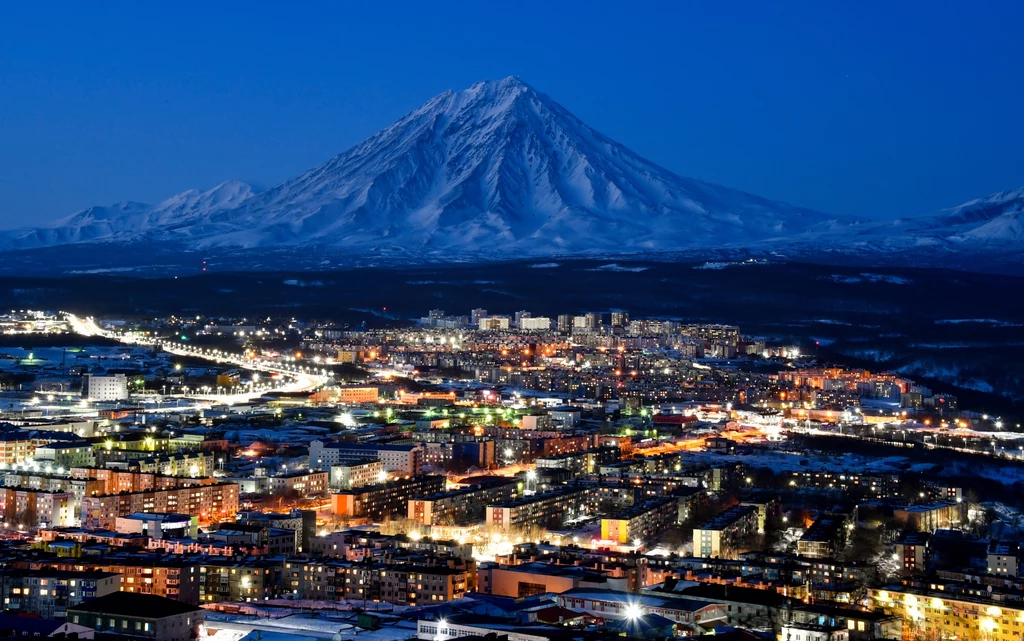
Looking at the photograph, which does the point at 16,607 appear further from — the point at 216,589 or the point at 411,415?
the point at 411,415

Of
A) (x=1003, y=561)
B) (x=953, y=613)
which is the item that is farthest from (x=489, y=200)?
(x=953, y=613)

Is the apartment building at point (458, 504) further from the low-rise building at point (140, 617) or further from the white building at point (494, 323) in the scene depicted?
the white building at point (494, 323)


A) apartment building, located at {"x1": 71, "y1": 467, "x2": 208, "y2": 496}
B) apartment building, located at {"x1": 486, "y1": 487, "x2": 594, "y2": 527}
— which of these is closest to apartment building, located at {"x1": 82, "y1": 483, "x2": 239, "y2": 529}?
apartment building, located at {"x1": 71, "y1": 467, "x2": 208, "y2": 496}

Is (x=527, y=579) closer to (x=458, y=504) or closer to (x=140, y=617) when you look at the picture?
(x=140, y=617)

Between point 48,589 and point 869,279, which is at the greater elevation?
point 869,279

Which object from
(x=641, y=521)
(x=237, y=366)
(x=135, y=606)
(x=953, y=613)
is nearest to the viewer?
(x=135, y=606)

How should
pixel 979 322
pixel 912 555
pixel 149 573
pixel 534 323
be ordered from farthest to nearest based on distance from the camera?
pixel 534 323 → pixel 979 322 → pixel 912 555 → pixel 149 573
